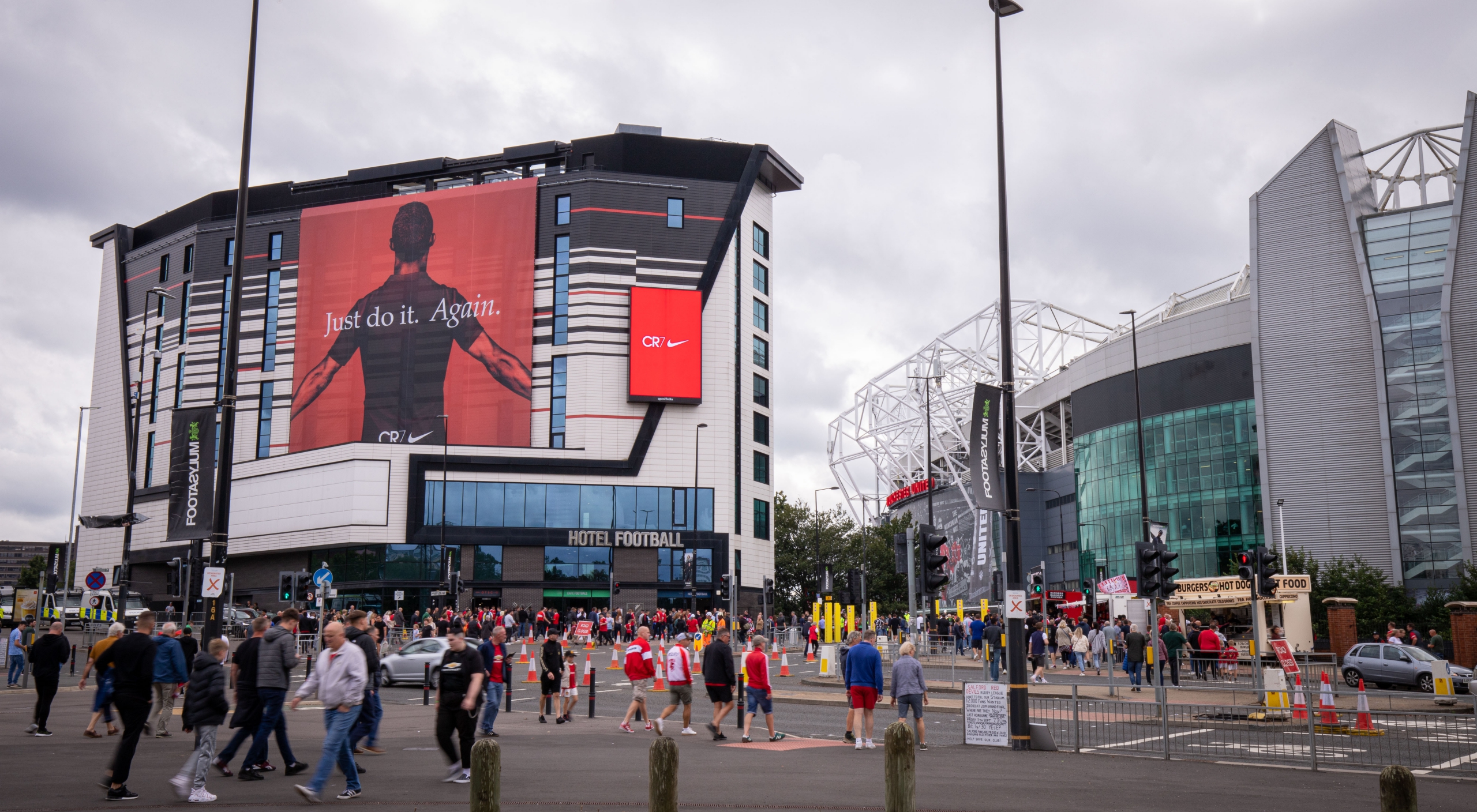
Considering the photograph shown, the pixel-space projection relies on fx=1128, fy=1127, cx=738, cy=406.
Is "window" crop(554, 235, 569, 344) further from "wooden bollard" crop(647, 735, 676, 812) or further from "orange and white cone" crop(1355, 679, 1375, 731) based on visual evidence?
"wooden bollard" crop(647, 735, 676, 812)

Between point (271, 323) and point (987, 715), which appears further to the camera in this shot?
point (271, 323)

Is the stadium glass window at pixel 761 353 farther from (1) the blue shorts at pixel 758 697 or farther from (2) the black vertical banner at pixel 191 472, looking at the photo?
(1) the blue shorts at pixel 758 697

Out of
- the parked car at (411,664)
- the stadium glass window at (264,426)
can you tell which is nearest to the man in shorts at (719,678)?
the parked car at (411,664)

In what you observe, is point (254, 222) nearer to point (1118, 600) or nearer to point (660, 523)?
point (660, 523)

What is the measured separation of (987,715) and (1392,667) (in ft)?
59.6

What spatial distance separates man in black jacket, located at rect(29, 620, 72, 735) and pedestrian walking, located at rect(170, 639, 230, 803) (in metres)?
5.48

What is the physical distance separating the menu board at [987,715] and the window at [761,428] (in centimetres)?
5443

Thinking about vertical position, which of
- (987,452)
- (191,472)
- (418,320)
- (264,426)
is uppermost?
(418,320)

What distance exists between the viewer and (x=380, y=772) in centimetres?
1230

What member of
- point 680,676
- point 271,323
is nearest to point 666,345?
point 271,323

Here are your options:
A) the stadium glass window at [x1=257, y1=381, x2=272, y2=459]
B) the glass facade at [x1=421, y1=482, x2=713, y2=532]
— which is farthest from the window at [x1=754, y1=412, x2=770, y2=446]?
the stadium glass window at [x1=257, y1=381, x2=272, y2=459]

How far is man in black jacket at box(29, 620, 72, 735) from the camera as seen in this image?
1582 centimetres

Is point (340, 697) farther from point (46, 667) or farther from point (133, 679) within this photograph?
point (46, 667)

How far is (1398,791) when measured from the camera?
585 centimetres
